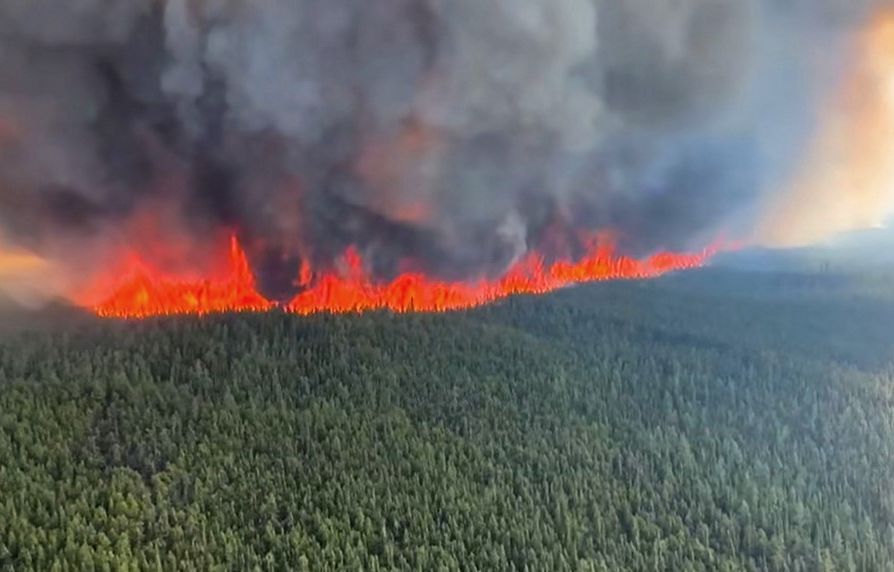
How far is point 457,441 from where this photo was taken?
45.4 ft

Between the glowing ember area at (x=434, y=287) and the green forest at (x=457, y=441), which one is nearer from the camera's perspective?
the green forest at (x=457, y=441)

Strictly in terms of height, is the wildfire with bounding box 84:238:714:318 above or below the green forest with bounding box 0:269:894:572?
above

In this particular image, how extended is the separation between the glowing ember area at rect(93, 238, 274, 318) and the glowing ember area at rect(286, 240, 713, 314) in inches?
33.6

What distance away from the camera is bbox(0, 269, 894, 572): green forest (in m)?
11.1

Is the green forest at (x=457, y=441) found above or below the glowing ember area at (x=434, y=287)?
below

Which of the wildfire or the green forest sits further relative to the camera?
the wildfire

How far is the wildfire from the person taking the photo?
51.3 feet

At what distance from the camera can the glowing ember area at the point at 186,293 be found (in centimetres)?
1524

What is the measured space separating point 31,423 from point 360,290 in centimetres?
681

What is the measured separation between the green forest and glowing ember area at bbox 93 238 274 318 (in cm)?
59

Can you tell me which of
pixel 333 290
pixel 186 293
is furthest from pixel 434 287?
pixel 186 293

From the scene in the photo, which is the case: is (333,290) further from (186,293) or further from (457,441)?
(457,441)

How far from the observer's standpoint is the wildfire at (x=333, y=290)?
616 inches

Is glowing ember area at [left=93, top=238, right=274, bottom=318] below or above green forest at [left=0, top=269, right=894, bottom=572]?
above
